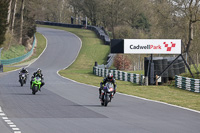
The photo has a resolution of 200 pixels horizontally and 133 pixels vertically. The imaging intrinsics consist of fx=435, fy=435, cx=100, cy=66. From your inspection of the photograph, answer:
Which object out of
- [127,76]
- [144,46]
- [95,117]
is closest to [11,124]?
[95,117]

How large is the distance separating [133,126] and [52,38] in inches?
→ 2979

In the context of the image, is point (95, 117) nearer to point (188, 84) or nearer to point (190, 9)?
point (188, 84)

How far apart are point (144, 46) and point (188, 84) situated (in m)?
5.78

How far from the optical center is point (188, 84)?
33281 millimetres

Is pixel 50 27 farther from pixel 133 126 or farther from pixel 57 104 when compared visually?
pixel 133 126

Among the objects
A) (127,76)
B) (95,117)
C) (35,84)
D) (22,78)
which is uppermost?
(35,84)

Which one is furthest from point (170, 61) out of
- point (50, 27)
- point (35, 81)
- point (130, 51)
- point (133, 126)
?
point (50, 27)

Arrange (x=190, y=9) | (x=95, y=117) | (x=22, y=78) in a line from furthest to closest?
(x=190, y=9)
(x=22, y=78)
(x=95, y=117)

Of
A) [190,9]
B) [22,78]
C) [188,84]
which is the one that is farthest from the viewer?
[190,9]

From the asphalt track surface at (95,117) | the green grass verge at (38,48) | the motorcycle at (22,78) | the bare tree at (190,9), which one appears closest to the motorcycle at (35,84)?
the asphalt track surface at (95,117)

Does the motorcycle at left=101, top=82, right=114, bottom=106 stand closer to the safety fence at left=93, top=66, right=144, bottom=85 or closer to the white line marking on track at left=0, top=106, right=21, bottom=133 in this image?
the white line marking on track at left=0, top=106, right=21, bottom=133

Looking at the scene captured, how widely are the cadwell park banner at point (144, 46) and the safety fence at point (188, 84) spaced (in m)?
3.13

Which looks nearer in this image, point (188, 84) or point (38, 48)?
point (188, 84)

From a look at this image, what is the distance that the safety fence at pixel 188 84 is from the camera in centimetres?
3173
